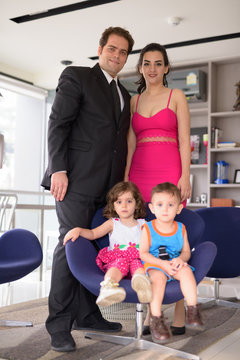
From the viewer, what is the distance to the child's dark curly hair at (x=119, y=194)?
229cm

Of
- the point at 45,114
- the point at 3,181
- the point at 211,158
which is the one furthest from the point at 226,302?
the point at 45,114

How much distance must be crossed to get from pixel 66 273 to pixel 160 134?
2.98 ft

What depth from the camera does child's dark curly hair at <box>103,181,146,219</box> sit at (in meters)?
2.29

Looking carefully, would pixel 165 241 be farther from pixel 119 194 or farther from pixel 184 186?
pixel 184 186

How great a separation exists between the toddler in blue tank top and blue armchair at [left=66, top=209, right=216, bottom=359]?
0.14ft

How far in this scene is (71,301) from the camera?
88.0 inches

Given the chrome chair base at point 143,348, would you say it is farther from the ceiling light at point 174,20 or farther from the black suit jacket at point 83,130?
the ceiling light at point 174,20

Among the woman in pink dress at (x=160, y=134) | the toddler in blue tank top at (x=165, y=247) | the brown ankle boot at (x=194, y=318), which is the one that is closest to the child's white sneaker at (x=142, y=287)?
the toddler in blue tank top at (x=165, y=247)

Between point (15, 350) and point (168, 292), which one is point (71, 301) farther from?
point (168, 292)

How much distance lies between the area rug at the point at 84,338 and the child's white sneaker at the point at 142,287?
0.24m

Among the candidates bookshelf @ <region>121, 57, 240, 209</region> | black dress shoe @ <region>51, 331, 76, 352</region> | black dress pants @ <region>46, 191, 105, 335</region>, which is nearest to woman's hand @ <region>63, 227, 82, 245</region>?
black dress pants @ <region>46, 191, 105, 335</region>

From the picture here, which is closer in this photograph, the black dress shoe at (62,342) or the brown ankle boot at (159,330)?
the brown ankle boot at (159,330)

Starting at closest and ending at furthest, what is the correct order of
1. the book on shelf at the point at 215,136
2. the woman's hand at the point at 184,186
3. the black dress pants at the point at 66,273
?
the black dress pants at the point at 66,273 < the woman's hand at the point at 184,186 < the book on shelf at the point at 215,136

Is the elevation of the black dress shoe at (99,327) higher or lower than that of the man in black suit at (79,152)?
lower
